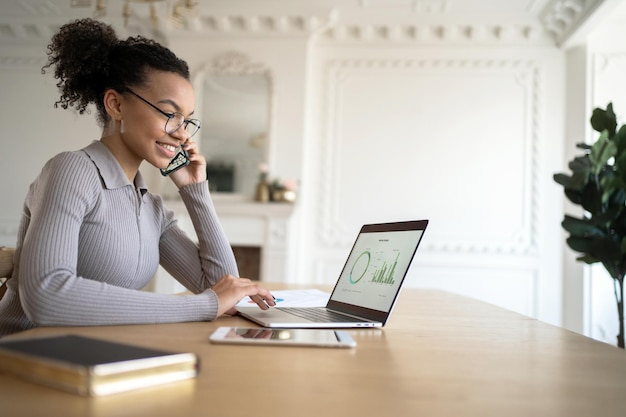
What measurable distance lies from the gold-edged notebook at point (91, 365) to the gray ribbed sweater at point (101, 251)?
30 cm

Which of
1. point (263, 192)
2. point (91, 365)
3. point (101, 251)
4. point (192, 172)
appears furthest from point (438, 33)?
point (91, 365)

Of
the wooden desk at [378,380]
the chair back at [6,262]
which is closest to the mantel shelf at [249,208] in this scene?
the chair back at [6,262]

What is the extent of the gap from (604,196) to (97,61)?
2.13 metres

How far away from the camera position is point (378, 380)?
624mm

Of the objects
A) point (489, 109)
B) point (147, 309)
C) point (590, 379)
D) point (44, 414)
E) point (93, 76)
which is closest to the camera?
point (44, 414)

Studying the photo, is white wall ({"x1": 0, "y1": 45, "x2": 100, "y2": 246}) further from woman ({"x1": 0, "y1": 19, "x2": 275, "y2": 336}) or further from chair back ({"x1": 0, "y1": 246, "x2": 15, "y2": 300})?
chair back ({"x1": 0, "y1": 246, "x2": 15, "y2": 300})

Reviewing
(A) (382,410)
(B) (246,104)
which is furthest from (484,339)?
(B) (246,104)

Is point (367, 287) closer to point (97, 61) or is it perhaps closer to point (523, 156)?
point (97, 61)

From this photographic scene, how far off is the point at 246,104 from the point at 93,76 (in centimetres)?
343

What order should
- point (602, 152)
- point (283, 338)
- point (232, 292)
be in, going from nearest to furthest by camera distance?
point (283, 338) → point (232, 292) → point (602, 152)

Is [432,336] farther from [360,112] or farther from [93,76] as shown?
[360,112]

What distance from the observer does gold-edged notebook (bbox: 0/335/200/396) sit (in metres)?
0.50

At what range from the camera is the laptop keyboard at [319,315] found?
3.40 ft

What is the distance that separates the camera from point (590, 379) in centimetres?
67
